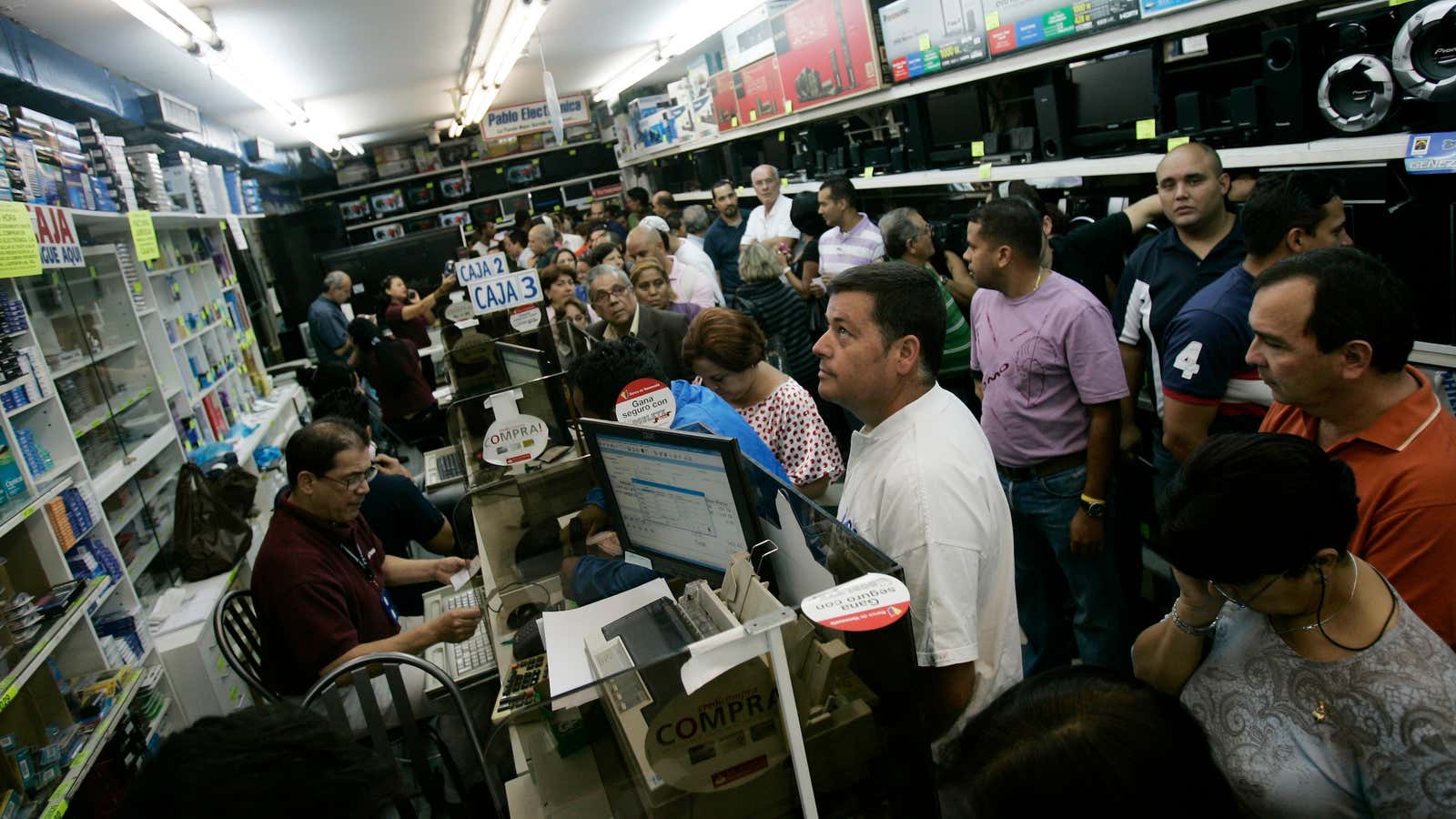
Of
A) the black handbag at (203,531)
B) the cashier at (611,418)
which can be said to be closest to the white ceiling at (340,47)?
the black handbag at (203,531)

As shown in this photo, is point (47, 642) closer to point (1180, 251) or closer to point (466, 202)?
point (1180, 251)

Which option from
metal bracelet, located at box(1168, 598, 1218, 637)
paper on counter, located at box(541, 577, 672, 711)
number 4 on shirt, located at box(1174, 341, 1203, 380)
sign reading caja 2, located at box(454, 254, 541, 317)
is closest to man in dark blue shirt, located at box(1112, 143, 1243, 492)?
number 4 on shirt, located at box(1174, 341, 1203, 380)

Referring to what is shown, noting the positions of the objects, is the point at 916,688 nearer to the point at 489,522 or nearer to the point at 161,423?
the point at 489,522

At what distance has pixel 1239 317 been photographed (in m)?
2.31

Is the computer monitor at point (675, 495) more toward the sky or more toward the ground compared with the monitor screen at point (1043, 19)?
more toward the ground

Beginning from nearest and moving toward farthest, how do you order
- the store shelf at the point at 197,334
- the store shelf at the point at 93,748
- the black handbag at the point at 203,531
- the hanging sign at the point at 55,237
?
the store shelf at the point at 93,748
the hanging sign at the point at 55,237
the black handbag at the point at 203,531
the store shelf at the point at 197,334

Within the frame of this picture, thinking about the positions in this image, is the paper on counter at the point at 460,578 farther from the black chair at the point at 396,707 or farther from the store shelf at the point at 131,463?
the store shelf at the point at 131,463

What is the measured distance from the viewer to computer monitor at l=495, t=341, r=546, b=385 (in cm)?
387

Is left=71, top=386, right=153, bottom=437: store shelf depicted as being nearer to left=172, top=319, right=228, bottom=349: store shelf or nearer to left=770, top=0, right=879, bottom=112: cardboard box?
left=172, top=319, right=228, bottom=349: store shelf

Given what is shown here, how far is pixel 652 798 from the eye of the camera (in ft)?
3.71

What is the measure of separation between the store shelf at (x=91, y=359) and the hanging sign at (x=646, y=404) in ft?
9.75

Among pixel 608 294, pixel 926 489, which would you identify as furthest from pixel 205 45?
pixel 926 489

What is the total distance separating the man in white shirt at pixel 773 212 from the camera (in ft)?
21.6

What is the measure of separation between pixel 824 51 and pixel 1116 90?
2812 mm
